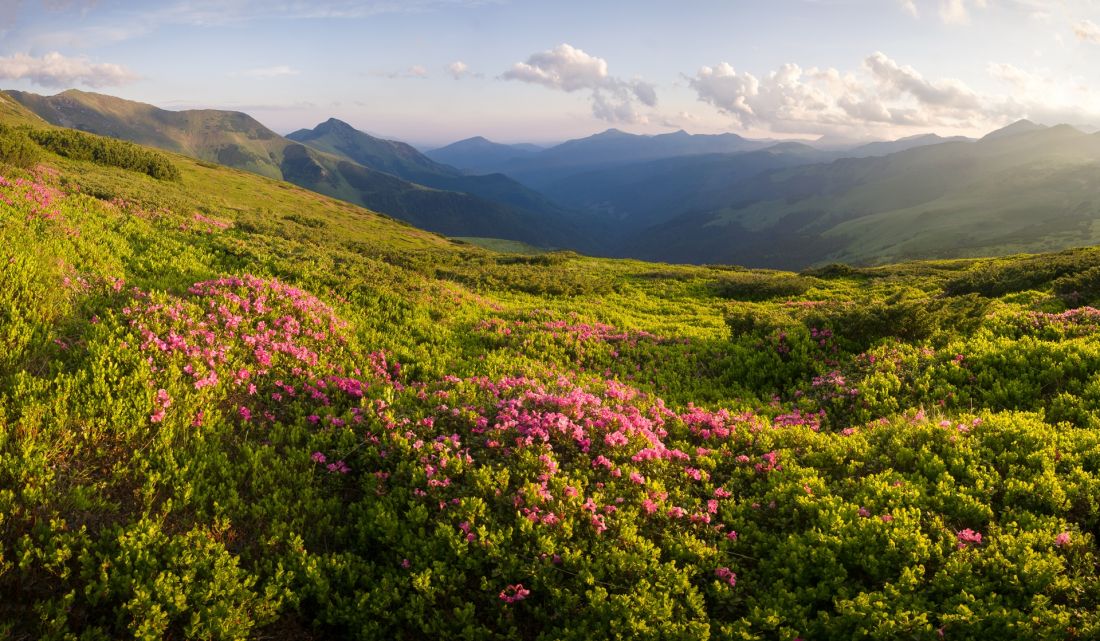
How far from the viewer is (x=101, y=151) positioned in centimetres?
5991

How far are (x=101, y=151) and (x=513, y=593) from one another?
264 feet

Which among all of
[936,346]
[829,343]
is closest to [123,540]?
[829,343]

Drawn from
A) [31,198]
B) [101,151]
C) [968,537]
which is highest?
[101,151]

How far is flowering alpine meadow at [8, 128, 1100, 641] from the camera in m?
5.16

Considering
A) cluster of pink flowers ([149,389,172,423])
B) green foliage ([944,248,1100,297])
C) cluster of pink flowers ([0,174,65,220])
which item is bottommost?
cluster of pink flowers ([149,389,172,423])

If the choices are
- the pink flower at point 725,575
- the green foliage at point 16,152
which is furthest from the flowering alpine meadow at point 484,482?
the green foliage at point 16,152

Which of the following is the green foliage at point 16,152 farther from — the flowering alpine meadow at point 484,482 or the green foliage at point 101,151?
the green foliage at point 101,151

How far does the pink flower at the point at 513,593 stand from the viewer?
552cm

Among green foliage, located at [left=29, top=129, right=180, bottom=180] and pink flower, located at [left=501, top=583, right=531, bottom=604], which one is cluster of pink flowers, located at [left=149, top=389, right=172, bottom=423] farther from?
green foliage, located at [left=29, top=129, right=180, bottom=180]

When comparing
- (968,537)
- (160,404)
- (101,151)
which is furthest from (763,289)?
(101,151)

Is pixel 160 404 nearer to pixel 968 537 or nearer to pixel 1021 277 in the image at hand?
pixel 968 537

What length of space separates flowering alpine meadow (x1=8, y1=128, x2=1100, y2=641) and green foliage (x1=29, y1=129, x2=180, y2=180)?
63.6 m

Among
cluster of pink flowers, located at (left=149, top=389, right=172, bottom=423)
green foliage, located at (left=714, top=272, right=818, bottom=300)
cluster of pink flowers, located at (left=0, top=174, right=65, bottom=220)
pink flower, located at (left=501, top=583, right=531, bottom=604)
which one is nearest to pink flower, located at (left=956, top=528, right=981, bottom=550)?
pink flower, located at (left=501, top=583, right=531, bottom=604)

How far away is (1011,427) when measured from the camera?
25.5 feet
